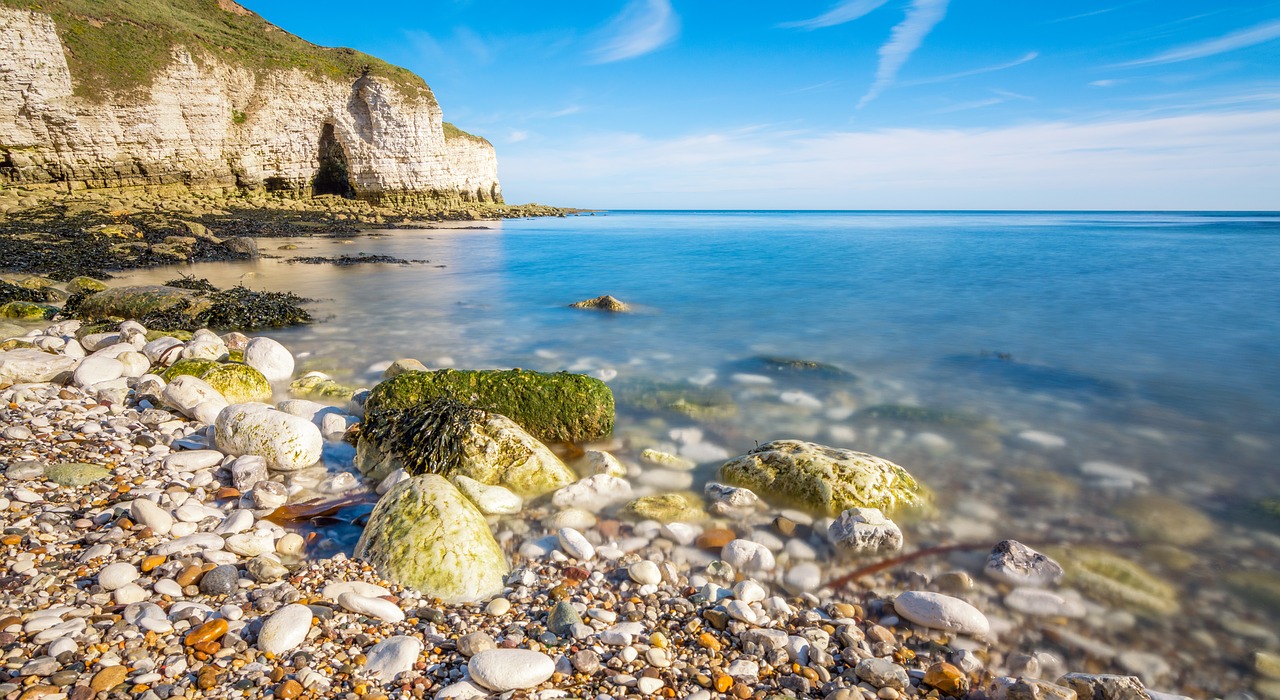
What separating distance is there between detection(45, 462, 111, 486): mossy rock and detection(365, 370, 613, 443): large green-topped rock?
182 cm

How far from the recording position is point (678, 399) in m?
6.43

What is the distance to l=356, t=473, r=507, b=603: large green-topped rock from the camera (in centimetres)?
287

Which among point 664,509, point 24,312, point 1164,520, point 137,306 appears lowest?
point 1164,520

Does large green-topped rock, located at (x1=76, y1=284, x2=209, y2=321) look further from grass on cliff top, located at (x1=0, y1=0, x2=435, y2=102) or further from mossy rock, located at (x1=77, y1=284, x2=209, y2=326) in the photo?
grass on cliff top, located at (x1=0, y1=0, x2=435, y2=102)

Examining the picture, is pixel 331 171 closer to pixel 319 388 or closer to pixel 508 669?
pixel 319 388

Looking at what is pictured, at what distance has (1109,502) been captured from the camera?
4223 mm

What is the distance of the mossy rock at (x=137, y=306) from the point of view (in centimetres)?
881

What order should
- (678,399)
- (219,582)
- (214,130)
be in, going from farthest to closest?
(214,130) → (678,399) → (219,582)

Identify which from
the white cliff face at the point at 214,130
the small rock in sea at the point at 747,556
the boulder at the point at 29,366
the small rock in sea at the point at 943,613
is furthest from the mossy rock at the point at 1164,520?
the white cliff face at the point at 214,130

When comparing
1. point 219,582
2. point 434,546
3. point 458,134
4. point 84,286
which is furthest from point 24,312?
point 458,134

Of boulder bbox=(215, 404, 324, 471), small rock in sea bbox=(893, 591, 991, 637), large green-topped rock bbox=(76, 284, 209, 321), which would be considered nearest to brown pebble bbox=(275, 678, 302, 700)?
boulder bbox=(215, 404, 324, 471)

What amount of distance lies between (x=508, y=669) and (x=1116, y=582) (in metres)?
3.37

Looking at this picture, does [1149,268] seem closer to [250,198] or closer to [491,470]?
[491,470]

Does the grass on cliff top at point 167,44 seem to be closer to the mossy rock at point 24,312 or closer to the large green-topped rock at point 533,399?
the mossy rock at point 24,312
